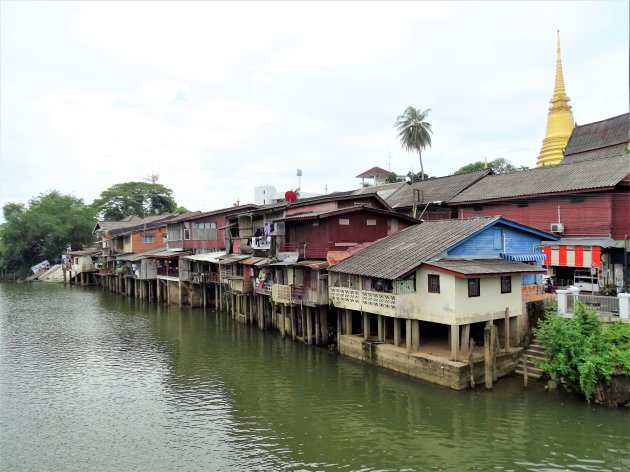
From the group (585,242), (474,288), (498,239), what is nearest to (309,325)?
(474,288)

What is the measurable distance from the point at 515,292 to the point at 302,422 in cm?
1184

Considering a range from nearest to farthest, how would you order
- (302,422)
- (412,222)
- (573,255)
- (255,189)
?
(302,422)
(573,255)
(412,222)
(255,189)

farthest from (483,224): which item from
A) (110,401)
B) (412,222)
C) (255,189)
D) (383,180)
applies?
(255,189)

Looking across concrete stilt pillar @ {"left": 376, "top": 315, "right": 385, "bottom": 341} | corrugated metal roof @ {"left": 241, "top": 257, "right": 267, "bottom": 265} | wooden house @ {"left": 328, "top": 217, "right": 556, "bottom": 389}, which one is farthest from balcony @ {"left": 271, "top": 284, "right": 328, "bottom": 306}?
corrugated metal roof @ {"left": 241, "top": 257, "right": 267, "bottom": 265}

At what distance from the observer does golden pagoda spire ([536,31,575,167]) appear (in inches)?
2030

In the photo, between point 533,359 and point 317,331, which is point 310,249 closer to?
point 317,331

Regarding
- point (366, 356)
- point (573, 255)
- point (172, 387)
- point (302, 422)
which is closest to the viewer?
point (302, 422)

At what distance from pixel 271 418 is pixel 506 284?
40.1 feet

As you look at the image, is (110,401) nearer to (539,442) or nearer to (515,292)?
(539,442)

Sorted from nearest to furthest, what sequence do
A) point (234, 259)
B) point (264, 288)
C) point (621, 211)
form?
point (621, 211)
point (264, 288)
point (234, 259)

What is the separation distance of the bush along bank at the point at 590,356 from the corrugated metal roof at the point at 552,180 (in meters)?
13.8

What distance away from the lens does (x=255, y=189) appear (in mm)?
84438

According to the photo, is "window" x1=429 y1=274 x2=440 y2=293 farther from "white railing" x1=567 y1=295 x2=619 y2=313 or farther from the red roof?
the red roof

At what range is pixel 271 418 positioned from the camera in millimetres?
17547
